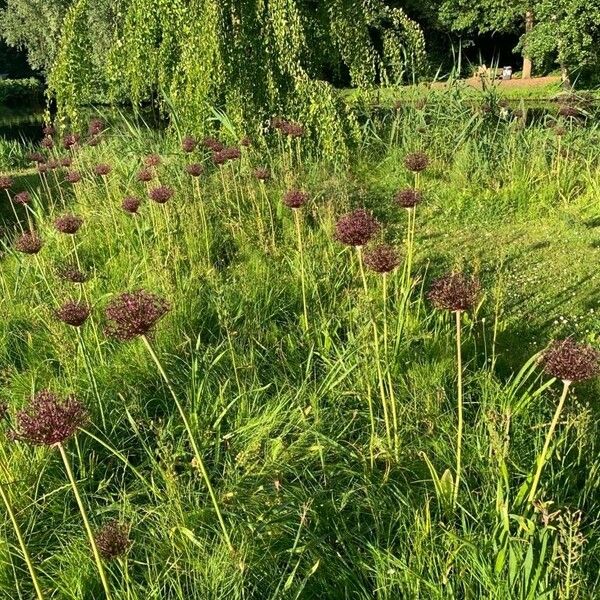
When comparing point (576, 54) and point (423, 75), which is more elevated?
point (423, 75)

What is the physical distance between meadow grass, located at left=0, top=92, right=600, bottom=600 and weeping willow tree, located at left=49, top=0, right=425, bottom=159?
1.55m

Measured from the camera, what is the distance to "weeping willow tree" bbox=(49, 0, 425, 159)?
19.1ft

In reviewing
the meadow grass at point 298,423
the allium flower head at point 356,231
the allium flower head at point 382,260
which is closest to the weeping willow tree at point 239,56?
the meadow grass at point 298,423

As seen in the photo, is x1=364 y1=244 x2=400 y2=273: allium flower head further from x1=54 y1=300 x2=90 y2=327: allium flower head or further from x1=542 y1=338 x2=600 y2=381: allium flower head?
x1=54 y1=300 x2=90 y2=327: allium flower head

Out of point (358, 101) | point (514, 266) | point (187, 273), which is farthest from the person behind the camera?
point (358, 101)

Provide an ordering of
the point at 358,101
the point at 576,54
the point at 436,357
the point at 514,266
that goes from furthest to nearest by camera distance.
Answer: the point at 576,54 < the point at 358,101 < the point at 514,266 < the point at 436,357

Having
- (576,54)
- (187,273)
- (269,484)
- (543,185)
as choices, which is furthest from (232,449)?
(576,54)

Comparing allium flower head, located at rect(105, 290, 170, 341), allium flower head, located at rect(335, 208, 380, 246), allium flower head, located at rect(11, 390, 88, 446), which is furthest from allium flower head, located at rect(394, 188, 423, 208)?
allium flower head, located at rect(11, 390, 88, 446)

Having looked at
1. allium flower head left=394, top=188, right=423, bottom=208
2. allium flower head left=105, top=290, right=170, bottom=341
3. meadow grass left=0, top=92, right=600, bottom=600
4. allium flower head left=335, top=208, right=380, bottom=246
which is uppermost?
allium flower head left=105, top=290, right=170, bottom=341

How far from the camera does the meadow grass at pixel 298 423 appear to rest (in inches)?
67.9

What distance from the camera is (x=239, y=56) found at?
6047mm

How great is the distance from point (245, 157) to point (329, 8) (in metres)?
2.15

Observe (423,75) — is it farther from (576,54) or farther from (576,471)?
(576,54)

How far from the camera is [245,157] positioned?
5547 mm
